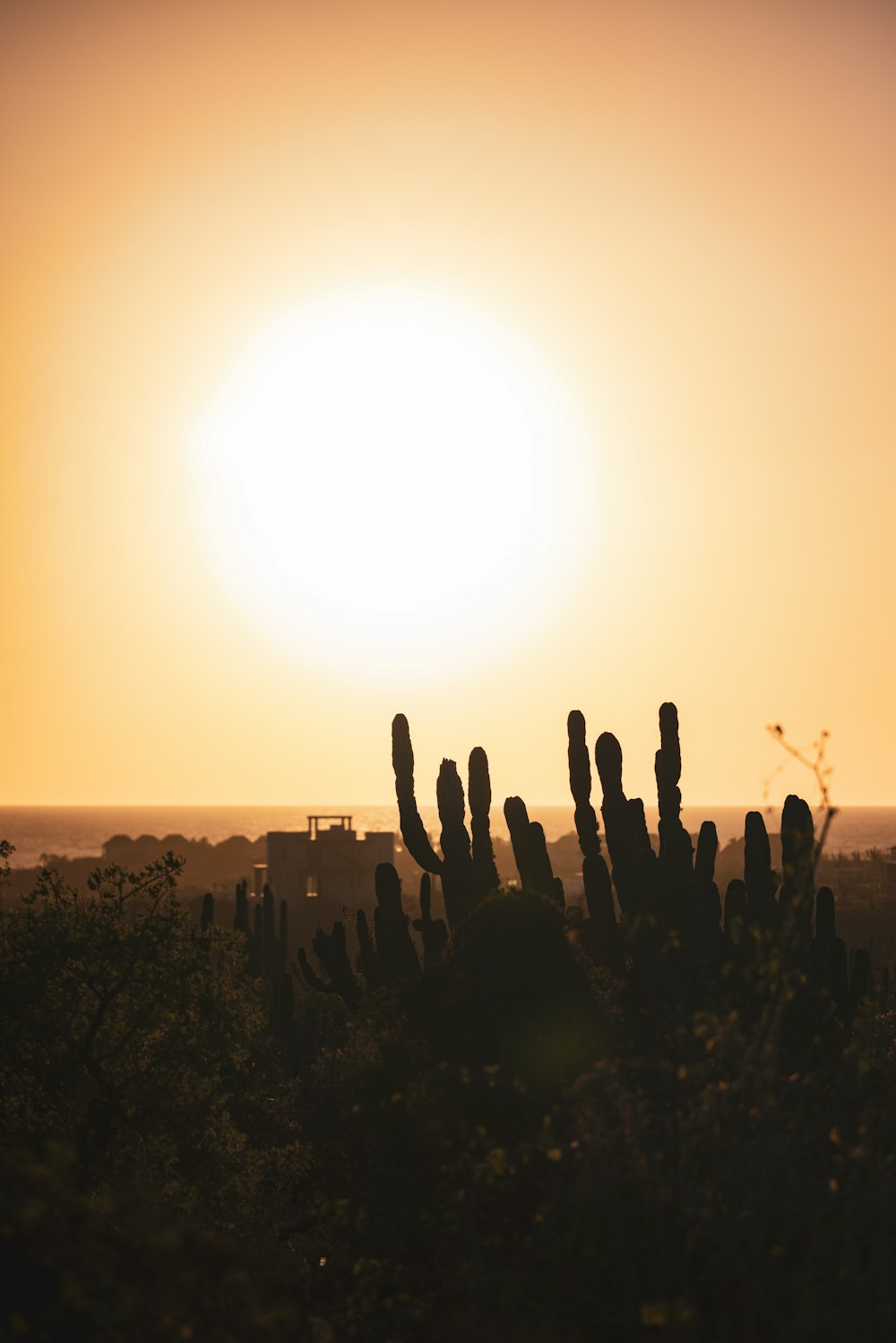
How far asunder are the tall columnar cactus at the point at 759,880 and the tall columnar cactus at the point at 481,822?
202 inches

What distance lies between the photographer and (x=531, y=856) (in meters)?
23.2

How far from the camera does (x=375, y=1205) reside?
61.2 feet

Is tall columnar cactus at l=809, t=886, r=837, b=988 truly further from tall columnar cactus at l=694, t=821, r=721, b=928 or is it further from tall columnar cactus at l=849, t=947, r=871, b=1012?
tall columnar cactus at l=694, t=821, r=721, b=928

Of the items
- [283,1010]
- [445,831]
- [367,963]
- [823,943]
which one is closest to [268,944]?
[283,1010]

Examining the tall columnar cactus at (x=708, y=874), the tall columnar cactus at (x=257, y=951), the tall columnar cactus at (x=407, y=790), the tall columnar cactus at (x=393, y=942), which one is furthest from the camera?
the tall columnar cactus at (x=257, y=951)

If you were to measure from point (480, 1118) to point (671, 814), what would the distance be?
9.91 m

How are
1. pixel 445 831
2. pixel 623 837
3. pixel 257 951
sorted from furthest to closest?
pixel 257 951 → pixel 445 831 → pixel 623 837

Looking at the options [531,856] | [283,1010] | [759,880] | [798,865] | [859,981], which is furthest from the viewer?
[283,1010]

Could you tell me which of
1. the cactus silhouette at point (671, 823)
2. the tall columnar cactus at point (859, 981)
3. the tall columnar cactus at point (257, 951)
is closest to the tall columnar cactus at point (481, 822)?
the cactus silhouette at point (671, 823)

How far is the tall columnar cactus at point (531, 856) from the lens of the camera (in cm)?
2316

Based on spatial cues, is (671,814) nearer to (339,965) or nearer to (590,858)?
(590,858)

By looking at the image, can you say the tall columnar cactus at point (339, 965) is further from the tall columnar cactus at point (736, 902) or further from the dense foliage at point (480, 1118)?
the tall columnar cactus at point (736, 902)

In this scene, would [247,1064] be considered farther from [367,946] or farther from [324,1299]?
[324,1299]

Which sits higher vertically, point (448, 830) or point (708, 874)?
point (448, 830)
